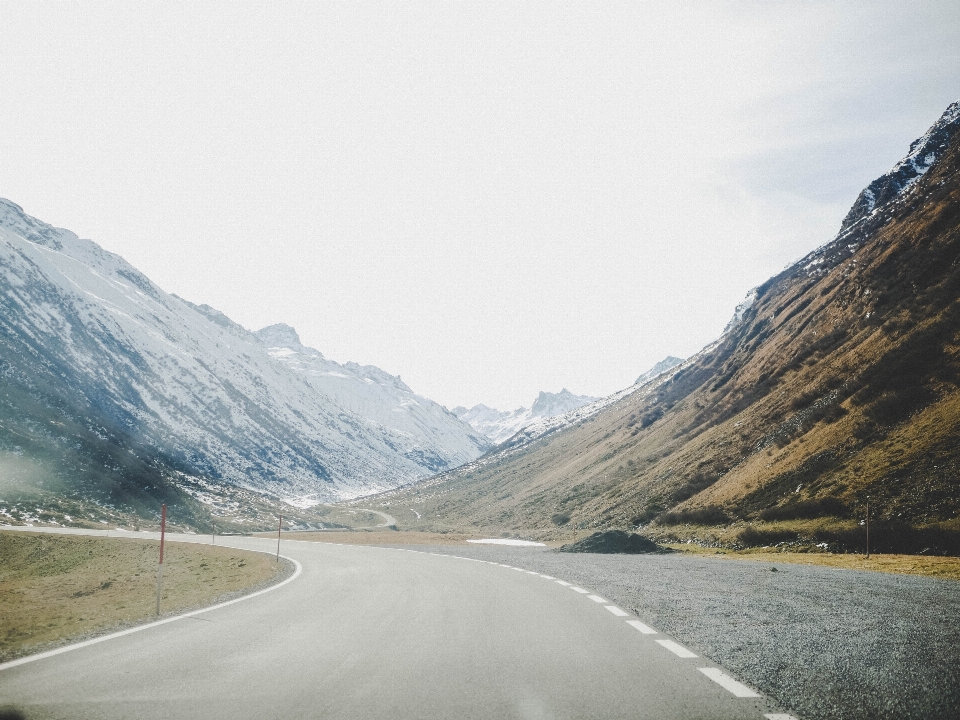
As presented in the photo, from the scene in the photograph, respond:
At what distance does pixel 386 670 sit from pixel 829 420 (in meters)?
61.1

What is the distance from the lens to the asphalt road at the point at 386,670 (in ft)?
18.6

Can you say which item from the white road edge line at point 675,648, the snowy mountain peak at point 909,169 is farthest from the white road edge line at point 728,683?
the snowy mountain peak at point 909,169

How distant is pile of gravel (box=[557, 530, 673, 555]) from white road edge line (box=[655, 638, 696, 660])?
28598mm

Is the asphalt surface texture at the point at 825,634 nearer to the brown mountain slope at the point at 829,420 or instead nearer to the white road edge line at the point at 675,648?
the white road edge line at the point at 675,648

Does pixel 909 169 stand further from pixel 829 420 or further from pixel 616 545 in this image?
pixel 616 545

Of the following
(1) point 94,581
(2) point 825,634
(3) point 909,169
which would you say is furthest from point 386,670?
(3) point 909,169

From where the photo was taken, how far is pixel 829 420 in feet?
193

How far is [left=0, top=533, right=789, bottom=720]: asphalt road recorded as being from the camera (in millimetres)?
5656

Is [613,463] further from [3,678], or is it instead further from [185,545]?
[3,678]

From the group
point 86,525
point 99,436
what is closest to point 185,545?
point 86,525

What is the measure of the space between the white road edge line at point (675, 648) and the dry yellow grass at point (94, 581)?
Answer: 26.3ft

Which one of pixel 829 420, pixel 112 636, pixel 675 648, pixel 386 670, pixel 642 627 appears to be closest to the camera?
pixel 386 670

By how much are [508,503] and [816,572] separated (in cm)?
A: 12350

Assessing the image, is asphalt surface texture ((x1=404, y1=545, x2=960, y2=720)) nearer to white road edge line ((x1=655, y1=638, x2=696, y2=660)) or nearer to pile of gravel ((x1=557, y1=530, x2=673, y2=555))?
white road edge line ((x1=655, y1=638, x2=696, y2=660))
